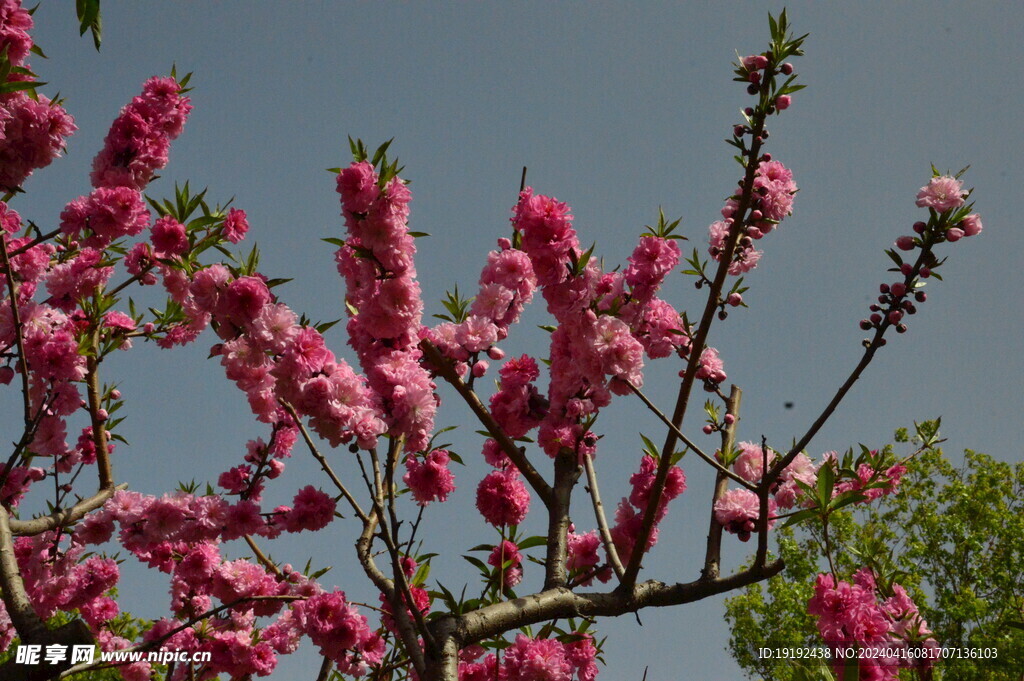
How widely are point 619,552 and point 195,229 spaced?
9.36 ft

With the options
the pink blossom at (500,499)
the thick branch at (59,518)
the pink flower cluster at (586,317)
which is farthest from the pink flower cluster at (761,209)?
the thick branch at (59,518)

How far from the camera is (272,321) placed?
2.76m

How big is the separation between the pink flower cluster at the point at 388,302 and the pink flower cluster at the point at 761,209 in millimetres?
1373

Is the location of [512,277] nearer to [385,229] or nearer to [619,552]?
[385,229]

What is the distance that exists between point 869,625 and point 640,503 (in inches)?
48.4

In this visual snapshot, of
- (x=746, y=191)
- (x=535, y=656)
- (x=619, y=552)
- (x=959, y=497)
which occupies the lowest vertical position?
(x=535, y=656)

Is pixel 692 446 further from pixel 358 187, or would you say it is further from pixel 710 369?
pixel 358 187

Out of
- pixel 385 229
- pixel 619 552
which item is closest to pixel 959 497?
pixel 619 552

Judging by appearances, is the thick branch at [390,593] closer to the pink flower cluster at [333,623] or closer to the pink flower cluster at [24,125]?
the pink flower cluster at [333,623]

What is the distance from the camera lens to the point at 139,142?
3.96 m

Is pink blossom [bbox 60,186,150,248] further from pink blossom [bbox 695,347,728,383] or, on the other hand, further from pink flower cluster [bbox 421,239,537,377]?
pink blossom [bbox 695,347,728,383]

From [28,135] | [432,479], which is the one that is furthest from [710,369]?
[28,135]

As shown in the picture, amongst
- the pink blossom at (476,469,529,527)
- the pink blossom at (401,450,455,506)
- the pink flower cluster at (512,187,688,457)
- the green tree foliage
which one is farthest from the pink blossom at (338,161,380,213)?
the green tree foliage

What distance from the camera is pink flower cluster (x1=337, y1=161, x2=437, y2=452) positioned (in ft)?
8.77
